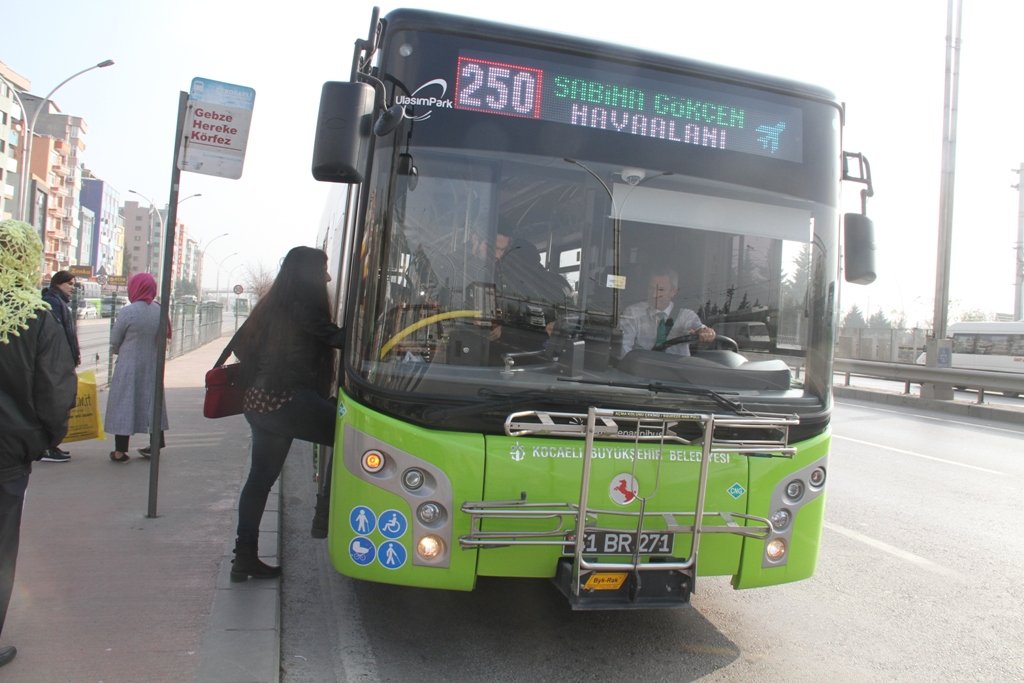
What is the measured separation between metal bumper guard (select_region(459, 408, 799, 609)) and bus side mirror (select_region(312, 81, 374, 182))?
4.61 ft

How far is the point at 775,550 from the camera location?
13.5 ft

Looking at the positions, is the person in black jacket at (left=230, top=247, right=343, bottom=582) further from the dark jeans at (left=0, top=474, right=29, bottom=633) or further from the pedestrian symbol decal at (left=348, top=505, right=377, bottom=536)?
the dark jeans at (left=0, top=474, right=29, bottom=633)

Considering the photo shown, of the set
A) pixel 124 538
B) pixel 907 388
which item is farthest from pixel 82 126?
pixel 124 538

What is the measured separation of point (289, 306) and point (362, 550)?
4.81ft

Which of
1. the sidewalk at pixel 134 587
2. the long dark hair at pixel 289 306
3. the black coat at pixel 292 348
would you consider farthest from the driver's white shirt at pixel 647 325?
the sidewalk at pixel 134 587

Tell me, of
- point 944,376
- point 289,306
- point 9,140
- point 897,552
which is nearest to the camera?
point 289,306

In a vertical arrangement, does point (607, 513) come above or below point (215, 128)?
below

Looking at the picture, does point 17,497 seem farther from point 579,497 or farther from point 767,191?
point 767,191

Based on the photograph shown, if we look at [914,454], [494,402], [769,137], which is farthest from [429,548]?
[914,454]

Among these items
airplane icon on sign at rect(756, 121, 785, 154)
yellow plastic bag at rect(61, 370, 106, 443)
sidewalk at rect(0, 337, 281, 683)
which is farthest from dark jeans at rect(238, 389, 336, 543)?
yellow plastic bag at rect(61, 370, 106, 443)

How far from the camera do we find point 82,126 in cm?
11494

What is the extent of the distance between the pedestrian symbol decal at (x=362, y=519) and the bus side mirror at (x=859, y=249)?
2953 millimetres

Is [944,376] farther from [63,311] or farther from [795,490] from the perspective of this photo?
[63,311]

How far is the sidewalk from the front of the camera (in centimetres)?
350
